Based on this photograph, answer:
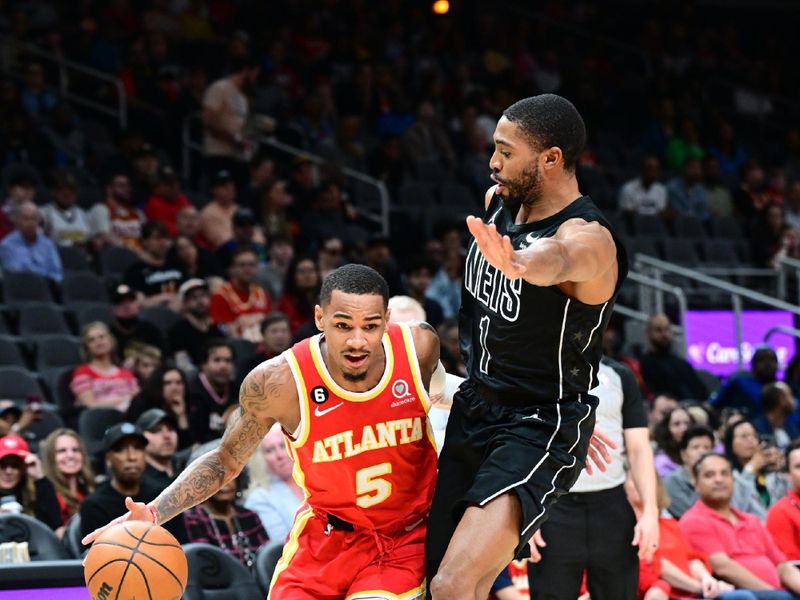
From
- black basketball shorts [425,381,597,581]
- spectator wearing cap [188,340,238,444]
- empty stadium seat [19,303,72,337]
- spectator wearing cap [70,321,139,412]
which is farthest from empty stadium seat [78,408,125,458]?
black basketball shorts [425,381,597,581]

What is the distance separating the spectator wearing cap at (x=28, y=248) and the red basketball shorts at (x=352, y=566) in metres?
6.21

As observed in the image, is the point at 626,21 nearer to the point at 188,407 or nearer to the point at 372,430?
the point at 188,407

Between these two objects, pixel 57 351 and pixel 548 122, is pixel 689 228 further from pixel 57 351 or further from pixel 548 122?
pixel 548 122

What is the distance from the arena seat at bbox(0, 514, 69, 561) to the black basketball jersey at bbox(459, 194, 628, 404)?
2.82 metres

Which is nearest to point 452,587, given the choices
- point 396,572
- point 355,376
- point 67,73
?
point 396,572

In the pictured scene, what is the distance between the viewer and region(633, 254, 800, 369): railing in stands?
43.1 ft

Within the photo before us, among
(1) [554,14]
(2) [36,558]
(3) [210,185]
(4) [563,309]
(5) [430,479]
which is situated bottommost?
(2) [36,558]

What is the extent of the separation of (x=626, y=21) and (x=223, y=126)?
355 inches

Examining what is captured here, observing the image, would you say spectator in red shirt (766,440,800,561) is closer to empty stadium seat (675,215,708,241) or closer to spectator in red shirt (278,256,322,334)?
spectator in red shirt (278,256,322,334)

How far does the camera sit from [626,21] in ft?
65.2

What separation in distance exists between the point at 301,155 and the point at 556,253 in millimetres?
9608

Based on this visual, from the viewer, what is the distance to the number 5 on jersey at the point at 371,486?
4.61 metres

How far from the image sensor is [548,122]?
436cm

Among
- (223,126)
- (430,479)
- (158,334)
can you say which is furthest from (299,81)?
(430,479)
